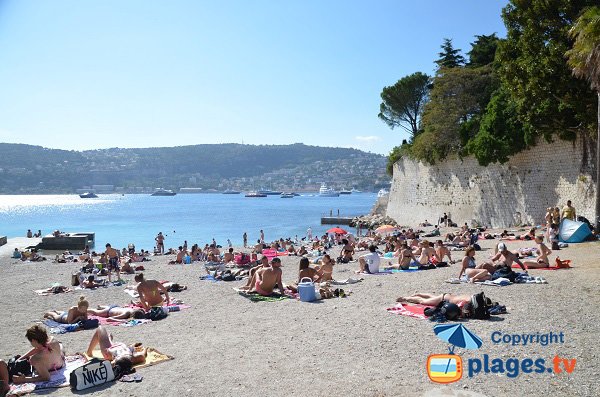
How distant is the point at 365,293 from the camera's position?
10.5m

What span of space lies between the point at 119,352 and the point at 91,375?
798mm

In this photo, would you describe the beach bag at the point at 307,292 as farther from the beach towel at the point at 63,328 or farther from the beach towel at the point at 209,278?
the beach towel at the point at 209,278

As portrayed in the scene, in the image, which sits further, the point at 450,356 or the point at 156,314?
the point at 156,314

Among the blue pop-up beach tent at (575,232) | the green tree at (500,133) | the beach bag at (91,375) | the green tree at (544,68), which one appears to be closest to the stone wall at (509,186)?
the green tree at (500,133)

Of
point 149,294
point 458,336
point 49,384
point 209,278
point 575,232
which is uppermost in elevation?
point 575,232

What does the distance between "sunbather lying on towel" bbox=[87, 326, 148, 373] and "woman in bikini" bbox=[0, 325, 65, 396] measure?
52 centimetres

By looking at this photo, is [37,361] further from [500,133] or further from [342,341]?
[500,133]

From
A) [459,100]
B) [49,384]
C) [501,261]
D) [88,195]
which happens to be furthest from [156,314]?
[88,195]

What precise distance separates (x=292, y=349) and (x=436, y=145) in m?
29.2

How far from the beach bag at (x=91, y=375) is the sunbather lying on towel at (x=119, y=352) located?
0.24m

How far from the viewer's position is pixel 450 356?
5.90 meters

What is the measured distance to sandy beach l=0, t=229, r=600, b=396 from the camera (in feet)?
17.0

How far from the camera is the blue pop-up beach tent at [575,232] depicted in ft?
50.9

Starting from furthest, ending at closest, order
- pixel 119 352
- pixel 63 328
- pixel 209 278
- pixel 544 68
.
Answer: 1. pixel 544 68
2. pixel 209 278
3. pixel 63 328
4. pixel 119 352
